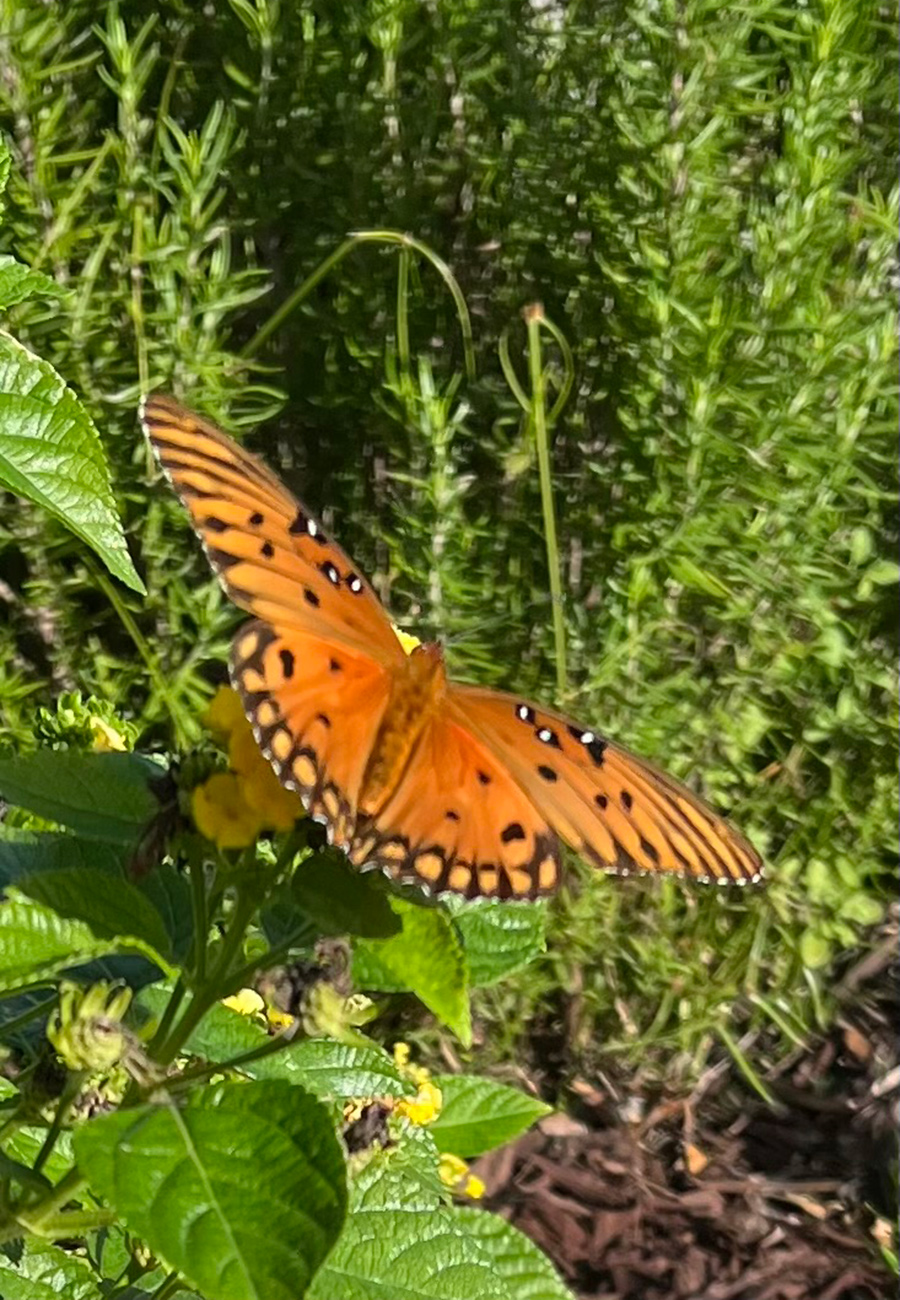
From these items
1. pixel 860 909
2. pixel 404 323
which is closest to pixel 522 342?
pixel 404 323

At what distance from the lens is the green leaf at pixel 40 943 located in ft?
2.77

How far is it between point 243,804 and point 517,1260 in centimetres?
70

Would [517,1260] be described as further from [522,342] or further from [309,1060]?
[522,342]

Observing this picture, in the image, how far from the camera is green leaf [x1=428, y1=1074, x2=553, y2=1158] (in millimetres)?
1473

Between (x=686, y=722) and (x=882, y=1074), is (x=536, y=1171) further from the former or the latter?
(x=686, y=722)

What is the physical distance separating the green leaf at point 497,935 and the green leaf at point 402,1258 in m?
0.18

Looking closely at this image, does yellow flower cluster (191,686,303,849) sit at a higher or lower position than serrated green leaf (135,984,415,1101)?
higher

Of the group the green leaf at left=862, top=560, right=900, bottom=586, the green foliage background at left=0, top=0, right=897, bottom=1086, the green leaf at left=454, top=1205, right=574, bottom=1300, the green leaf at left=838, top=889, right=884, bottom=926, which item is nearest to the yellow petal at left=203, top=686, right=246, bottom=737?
the green leaf at left=454, top=1205, right=574, bottom=1300

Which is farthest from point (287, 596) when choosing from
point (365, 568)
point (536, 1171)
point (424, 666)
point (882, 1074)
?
point (882, 1074)

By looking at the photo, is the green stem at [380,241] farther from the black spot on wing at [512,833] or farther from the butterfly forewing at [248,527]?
the black spot on wing at [512,833]

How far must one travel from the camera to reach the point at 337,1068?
105 centimetres

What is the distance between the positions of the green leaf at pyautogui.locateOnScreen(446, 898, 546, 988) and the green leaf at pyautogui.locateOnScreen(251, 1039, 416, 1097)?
0.32 ft

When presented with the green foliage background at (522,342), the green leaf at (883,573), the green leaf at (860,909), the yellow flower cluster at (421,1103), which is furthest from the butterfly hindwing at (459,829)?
the green leaf at (860,909)

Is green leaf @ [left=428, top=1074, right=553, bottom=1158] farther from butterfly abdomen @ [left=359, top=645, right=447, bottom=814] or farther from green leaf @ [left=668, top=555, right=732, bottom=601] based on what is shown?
green leaf @ [left=668, top=555, right=732, bottom=601]
